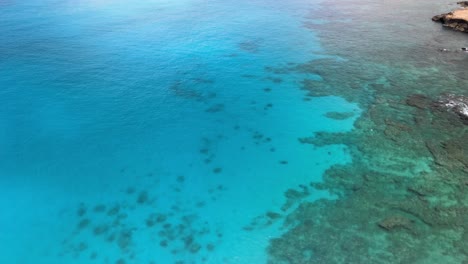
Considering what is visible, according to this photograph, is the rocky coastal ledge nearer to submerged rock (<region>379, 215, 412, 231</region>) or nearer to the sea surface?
the sea surface

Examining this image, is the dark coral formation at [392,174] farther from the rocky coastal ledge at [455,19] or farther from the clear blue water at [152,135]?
the rocky coastal ledge at [455,19]

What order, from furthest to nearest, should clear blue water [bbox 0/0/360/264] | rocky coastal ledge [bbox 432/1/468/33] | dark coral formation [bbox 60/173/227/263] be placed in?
rocky coastal ledge [bbox 432/1/468/33]
clear blue water [bbox 0/0/360/264]
dark coral formation [bbox 60/173/227/263]

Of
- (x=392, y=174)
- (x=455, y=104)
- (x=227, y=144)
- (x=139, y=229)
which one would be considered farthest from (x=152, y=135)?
(x=455, y=104)

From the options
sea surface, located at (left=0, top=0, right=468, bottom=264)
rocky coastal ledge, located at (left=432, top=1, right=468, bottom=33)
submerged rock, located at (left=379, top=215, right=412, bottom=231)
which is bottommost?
submerged rock, located at (left=379, top=215, right=412, bottom=231)

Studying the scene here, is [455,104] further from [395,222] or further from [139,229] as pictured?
[139,229]

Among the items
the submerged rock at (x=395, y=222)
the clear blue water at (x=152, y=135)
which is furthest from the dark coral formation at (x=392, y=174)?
Result: the clear blue water at (x=152, y=135)

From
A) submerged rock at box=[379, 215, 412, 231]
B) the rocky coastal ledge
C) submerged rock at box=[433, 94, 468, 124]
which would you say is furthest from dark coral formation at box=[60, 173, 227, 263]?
the rocky coastal ledge
